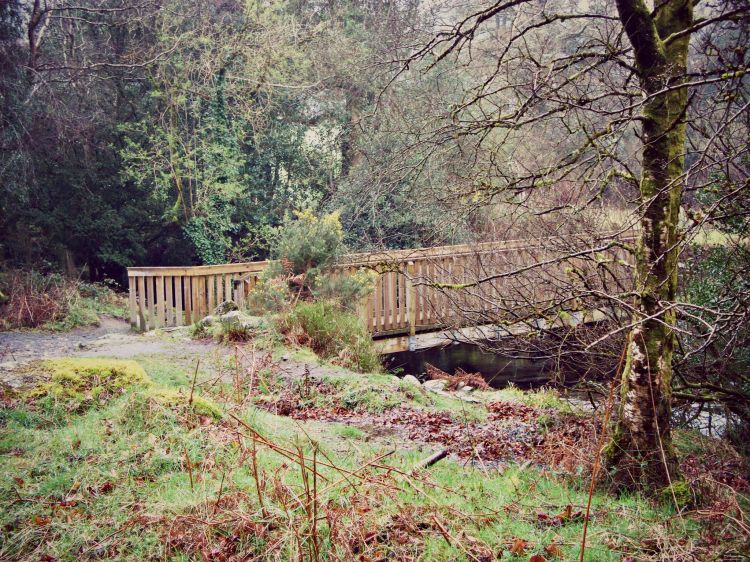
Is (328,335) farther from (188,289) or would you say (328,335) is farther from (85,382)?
(85,382)

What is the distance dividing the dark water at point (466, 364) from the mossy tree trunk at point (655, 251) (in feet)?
22.8

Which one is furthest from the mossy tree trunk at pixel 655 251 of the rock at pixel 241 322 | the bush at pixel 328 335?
the rock at pixel 241 322

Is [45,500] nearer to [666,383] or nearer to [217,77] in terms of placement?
[666,383]

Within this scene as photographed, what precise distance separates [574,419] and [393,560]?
3704 mm

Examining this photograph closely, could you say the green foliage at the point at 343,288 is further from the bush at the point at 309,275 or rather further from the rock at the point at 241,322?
the rock at the point at 241,322

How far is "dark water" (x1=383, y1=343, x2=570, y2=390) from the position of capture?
11227 mm

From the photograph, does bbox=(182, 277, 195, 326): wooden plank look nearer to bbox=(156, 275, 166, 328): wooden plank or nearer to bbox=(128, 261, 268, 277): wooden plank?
bbox=(128, 261, 268, 277): wooden plank

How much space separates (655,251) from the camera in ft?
12.6

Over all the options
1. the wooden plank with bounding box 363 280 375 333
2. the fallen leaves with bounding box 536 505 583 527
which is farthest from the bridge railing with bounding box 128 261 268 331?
the fallen leaves with bounding box 536 505 583 527

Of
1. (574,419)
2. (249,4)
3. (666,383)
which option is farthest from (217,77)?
(666,383)

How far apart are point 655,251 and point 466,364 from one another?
330 inches

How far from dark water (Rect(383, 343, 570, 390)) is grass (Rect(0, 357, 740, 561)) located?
6.58 metres

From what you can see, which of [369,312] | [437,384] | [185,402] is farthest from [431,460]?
[369,312]

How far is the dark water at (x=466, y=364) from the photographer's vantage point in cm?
1123
